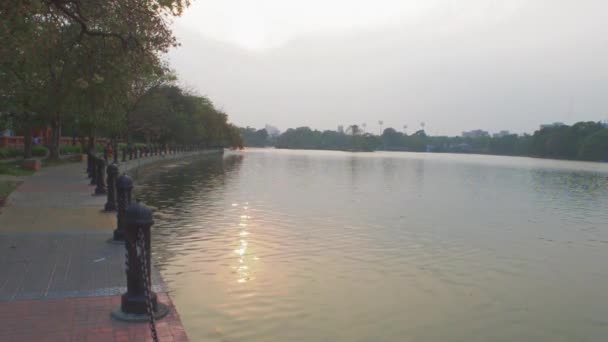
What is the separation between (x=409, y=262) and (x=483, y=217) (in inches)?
317

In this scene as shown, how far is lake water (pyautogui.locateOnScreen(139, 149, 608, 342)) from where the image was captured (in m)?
6.88

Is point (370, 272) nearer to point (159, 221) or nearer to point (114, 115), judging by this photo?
point (159, 221)

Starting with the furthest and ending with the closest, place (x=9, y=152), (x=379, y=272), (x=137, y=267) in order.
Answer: (x=9, y=152) < (x=379, y=272) < (x=137, y=267)

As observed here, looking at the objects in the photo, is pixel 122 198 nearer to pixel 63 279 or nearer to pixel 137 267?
pixel 63 279

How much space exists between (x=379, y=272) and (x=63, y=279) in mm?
5175

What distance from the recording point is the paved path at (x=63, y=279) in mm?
5336

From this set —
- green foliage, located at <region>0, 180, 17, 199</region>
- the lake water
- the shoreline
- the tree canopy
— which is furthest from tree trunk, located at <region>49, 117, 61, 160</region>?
the shoreline

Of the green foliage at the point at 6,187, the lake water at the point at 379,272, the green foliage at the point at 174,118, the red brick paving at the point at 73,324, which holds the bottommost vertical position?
the lake water at the point at 379,272

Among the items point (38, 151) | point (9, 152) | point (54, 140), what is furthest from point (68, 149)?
point (54, 140)

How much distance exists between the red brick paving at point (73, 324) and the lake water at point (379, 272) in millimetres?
840

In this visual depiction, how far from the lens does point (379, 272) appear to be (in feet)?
31.1

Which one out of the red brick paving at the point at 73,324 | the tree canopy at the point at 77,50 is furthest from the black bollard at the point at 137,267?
the tree canopy at the point at 77,50

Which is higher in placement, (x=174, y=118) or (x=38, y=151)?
(x=174, y=118)

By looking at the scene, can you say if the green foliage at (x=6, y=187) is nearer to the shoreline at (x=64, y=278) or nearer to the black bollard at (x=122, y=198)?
the shoreline at (x=64, y=278)
